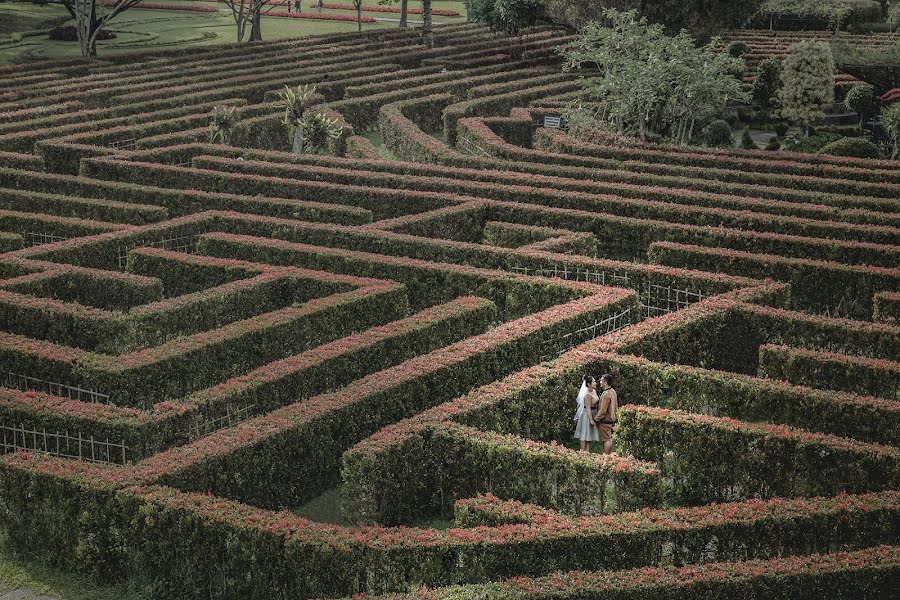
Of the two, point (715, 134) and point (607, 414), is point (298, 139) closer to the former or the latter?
point (715, 134)

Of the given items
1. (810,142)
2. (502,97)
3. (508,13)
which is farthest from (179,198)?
(508,13)

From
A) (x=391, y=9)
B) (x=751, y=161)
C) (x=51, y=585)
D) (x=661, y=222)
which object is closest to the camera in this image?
(x=51, y=585)

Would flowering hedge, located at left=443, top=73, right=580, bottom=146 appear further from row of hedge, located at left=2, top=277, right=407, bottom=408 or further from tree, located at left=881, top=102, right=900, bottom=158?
row of hedge, located at left=2, top=277, right=407, bottom=408

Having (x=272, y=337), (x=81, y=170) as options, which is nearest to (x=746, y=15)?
(x=81, y=170)

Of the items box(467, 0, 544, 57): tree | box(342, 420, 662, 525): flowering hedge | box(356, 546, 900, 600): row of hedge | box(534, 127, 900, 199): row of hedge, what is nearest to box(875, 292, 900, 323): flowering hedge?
box(342, 420, 662, 525): flowering hedge

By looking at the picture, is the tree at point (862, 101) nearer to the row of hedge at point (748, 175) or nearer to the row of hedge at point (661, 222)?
the row of hedge at point (748, 175)
